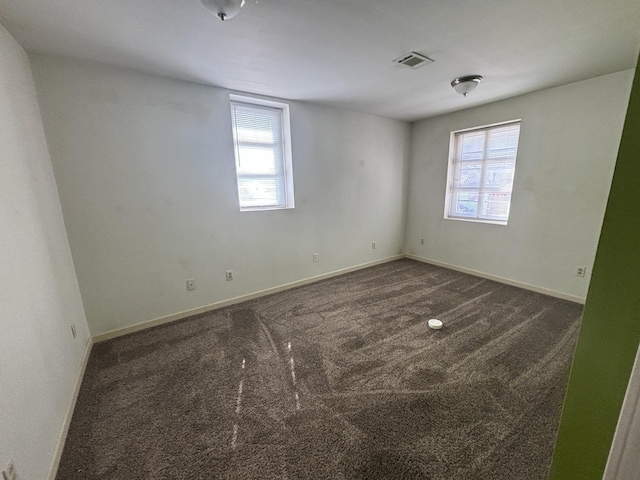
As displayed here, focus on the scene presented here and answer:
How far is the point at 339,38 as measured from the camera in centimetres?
183

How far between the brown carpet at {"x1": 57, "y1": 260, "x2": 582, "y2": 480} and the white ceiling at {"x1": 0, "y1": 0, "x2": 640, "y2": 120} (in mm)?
2322

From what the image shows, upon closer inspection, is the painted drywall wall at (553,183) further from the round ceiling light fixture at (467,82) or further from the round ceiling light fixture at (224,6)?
the round ceiling light fixture at (224,6)

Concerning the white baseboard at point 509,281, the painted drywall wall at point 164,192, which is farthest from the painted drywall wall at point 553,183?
the painted drywall wall at point 164,192

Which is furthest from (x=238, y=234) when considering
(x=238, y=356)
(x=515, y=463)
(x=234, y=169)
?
(x=515, y=463)

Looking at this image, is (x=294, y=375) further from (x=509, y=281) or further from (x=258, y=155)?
(x=509, y=281)

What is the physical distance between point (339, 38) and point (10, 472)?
286 centimetres

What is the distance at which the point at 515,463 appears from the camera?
126cm

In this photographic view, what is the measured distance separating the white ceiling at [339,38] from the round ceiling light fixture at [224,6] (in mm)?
140

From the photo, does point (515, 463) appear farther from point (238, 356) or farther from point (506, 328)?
point (238, 356)

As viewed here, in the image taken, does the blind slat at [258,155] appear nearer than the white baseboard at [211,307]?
No

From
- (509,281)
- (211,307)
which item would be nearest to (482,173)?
(509,281)

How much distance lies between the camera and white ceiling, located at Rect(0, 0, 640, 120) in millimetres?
1516

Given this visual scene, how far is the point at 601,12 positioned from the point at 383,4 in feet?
4.57

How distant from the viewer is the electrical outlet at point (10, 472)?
94cm
